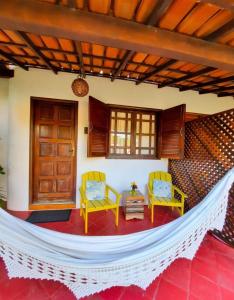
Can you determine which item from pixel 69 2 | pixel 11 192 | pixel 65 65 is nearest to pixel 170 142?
pixel 65 65

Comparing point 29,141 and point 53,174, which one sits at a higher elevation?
point 29,141

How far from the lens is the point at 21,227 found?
4.82 ft

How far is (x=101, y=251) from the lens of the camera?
1.54 m

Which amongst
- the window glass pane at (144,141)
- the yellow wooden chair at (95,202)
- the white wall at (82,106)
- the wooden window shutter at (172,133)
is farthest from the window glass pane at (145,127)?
the yellow wooden chair at (95,202)

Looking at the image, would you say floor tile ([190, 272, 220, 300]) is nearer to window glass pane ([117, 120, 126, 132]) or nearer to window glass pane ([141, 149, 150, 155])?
window glass pane ([141, 149, 150, 155])

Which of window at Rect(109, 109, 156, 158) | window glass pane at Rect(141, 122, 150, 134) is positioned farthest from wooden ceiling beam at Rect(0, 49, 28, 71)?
window glass pane at Rect(141, 122, 150, 134)

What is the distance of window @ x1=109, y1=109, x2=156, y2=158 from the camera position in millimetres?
3543

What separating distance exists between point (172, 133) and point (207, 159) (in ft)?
2.61

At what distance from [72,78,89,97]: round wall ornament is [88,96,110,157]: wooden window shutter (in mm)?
377

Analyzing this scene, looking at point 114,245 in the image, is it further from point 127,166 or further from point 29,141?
point 29,141

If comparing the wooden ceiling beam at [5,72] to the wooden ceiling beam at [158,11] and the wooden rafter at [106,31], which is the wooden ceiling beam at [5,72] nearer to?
the wooden rafter at [106,31]

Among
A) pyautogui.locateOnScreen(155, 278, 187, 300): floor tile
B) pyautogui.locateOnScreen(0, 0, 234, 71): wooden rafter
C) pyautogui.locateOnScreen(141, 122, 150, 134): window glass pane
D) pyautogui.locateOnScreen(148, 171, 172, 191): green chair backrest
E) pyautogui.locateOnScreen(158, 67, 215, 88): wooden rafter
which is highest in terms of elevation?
pyautogui.locateOnScreen(158, 67, 215, 88): wooden rafter

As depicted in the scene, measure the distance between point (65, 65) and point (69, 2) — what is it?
1.65 m

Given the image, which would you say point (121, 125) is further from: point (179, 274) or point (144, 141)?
point (179, 274)
